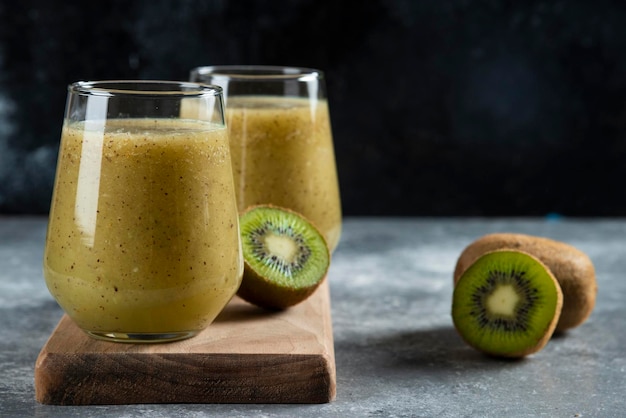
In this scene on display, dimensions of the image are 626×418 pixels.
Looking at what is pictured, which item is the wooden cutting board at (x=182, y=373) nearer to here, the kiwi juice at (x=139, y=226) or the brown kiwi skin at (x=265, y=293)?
the kiwi juice at (x=139, y=226)

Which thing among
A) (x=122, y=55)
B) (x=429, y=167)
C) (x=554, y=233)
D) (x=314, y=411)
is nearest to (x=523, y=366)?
(x=314, y=411)

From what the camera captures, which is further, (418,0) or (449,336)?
(418,0)

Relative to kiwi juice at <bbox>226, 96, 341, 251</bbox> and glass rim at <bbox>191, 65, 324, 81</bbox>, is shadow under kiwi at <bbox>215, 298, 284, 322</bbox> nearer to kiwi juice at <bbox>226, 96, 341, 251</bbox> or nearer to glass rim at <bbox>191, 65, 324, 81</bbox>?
kiwi juice at <bbox>226, 96, 341, 251</bbox>

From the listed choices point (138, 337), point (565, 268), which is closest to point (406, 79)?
point (565, 268)

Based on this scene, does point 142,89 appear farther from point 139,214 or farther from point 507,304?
point 507,304

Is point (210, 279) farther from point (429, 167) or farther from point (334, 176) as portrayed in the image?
point (429, 167)

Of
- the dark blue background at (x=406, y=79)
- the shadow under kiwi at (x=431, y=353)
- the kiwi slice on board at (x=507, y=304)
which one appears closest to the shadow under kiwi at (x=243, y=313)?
the shadow under kiwi at (x=431, y=353)

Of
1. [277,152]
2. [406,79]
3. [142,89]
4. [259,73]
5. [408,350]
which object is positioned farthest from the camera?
[406,79]
